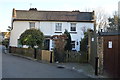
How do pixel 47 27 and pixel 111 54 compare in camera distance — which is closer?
pixel 111 54

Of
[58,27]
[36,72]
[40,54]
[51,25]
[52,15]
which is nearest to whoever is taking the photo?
[36,72]

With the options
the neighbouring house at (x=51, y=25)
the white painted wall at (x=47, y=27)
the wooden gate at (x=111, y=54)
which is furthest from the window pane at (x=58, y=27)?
the wooden gate at (x=111, y=54)

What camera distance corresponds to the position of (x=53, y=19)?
126ft

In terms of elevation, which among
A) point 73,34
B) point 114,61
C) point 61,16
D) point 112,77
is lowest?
point 112,77

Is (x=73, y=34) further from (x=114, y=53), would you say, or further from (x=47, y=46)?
(x=114, y=53)

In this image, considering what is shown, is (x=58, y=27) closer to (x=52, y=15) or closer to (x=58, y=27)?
(x=58, y=27)

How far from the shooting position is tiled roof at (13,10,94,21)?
1523 inches

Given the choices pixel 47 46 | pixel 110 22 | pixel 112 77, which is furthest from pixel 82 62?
pixel 110 22

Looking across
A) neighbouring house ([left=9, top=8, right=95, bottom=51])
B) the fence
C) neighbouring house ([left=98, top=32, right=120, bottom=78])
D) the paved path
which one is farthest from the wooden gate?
neighbouring house ([left=9, top=8, right=95, bottom=51])

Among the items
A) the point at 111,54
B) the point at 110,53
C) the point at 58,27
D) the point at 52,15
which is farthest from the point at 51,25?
the point at 111,54

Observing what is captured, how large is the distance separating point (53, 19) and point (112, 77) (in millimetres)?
26662

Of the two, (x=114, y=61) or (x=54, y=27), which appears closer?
(x=114, y=61)

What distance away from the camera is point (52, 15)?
131 feet

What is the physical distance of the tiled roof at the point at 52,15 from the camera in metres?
38.7
